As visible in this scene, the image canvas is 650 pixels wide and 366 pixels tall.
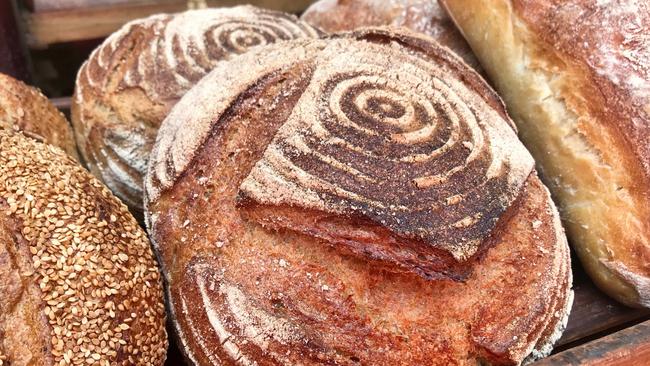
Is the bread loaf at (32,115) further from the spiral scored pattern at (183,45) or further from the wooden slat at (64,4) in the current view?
the wooden slat at (64,4)

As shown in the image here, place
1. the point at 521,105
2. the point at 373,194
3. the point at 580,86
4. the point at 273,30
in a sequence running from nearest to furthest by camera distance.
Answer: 1. the point at 373,194
2. the point at 580,86
3. the point at 521,105
4. the point at 273,30

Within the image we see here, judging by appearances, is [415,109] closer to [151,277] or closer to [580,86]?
[580,86]

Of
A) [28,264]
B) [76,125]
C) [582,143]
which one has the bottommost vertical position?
[76,125]

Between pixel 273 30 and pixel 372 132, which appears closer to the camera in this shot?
pixel 372 132

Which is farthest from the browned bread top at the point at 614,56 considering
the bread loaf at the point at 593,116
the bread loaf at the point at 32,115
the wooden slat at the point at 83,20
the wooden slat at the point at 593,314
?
the wooden slat at the point at 83,20

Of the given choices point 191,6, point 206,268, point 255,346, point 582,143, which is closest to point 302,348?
point 255,346
